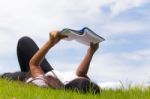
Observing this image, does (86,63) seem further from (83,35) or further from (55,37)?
(83,35)

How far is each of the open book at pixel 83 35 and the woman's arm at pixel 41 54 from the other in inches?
8.1

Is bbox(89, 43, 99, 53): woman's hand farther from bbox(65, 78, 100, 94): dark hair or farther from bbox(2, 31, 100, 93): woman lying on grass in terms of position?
bbox(65, 78, 100, 94): dark hair

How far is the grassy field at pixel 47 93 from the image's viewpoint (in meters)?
6.45

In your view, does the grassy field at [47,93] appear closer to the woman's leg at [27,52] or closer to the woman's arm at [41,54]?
the woman's arm at [41,54]

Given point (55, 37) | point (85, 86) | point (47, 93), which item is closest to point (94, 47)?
point (55, 37)

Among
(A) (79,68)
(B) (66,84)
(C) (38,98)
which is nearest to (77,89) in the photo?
(B) (66,84)

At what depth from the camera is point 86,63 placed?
816cm

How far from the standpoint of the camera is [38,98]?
5.82 metres

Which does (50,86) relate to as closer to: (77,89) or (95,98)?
(77,89)

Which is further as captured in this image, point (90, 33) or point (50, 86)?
point (50, 86)

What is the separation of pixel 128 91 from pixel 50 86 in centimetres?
123

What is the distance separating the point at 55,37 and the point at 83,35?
0.61 m

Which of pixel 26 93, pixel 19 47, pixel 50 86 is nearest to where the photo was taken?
pixel 26 93

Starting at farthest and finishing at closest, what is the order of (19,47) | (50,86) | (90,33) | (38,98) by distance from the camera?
(19,47) < (50,86) < (90,33) < (38,98)
